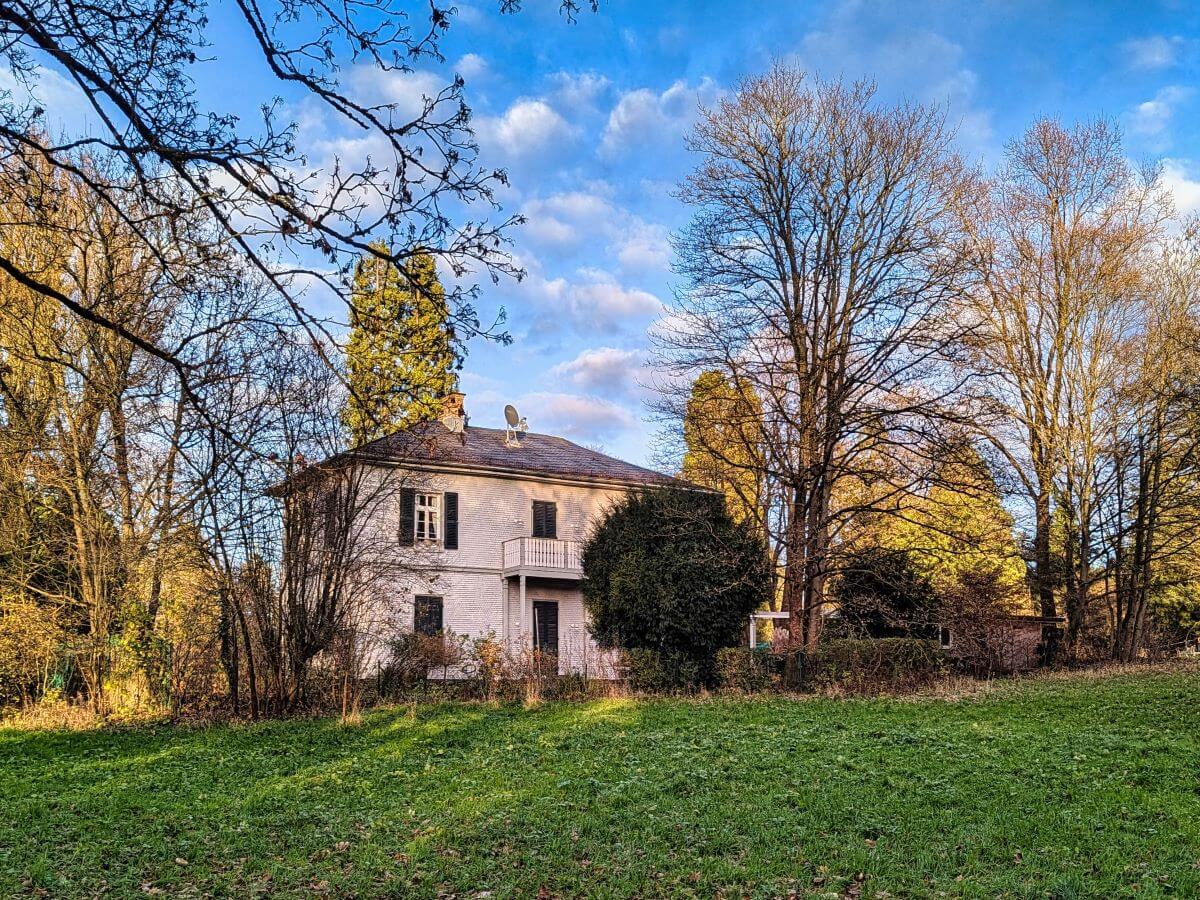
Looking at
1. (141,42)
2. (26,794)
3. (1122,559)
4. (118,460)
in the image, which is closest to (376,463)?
(118,460)

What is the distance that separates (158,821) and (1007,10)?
10840mm

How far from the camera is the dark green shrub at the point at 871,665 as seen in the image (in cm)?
1903

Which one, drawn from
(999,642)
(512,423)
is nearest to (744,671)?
(999,642)

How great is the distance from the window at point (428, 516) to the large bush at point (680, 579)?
23.9 feet

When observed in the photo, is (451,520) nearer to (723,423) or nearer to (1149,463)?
(723,423)

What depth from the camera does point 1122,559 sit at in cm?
2550

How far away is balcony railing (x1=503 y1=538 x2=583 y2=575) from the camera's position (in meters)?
27.0

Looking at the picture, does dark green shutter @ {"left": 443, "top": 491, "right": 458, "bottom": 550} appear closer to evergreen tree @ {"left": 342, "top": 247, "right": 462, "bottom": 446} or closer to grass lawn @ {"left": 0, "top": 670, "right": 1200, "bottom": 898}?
grass lawn @ {"left": 0, "top": 670, "right": 1200, "bottom": 898}

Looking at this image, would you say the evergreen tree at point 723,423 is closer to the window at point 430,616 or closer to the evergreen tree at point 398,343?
the window at point 430,616

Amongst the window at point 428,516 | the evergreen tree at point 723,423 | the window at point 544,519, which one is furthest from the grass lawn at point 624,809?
the window at point 544,519

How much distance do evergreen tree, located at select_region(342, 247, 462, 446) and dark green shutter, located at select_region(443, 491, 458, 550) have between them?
2199 centimetres

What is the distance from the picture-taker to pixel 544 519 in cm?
2886

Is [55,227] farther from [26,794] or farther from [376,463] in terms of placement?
[376,463]

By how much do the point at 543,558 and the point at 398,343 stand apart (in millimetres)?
22542
